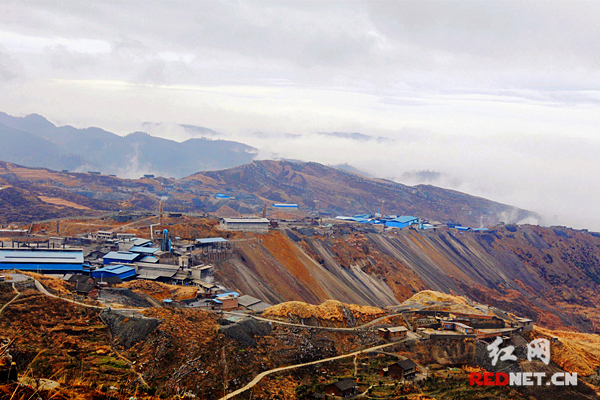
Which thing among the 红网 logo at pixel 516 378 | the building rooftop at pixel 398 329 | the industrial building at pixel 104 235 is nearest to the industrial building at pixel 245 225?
the industrial building at pixel 104 235

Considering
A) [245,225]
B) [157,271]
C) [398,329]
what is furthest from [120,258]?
[398,329]

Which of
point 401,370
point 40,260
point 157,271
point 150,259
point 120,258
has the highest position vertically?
point 40,260

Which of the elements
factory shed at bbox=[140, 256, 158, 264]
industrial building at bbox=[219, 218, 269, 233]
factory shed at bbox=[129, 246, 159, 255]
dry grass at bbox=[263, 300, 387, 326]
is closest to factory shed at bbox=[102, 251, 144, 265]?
factory shed at bbox=[140, 256, 158, 264]

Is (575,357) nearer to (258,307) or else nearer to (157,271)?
(258,307)

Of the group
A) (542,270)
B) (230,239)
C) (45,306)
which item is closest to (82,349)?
(45,306)

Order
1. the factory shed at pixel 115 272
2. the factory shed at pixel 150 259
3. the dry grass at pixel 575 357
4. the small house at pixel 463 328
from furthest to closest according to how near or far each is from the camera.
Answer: the factory shed at pixel 150 259 < the factory shed at pixel 115 272 < the small house at pixel 463 328 < the dry grass at pixel 575 357

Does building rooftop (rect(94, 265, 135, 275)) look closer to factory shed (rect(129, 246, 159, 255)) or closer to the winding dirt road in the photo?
factory shed (rect(129, 246, 159, 255))

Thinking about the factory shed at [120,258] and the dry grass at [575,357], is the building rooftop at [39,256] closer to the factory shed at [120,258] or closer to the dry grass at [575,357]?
the factory shed at [120,258]
